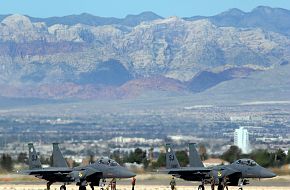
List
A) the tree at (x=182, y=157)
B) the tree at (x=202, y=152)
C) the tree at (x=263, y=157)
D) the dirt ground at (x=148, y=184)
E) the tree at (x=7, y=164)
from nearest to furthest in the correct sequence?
the dirt ground at (x=148, y=184) < the tree at (x=263, y=157) < the tree at (x=7, y=164) < the tree at (x=182, y=157) < the tree at (x=202, y=152)

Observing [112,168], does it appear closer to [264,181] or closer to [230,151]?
[264,181]

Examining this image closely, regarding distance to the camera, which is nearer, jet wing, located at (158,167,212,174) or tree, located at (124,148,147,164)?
jet wing, located at (158,167,212,174)

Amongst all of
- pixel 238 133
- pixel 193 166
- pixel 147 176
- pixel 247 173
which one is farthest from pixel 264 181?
pixel 238 133

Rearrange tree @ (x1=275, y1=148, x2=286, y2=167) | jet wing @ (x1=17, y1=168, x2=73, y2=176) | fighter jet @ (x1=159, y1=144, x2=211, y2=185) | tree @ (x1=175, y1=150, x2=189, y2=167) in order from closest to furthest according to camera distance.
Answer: jet wing @ (x1=17, y1=168, x2=73, y2=176), fighter jet @ (x1=159, y1=144, x2=211, y2=185), tree @ (x1=275, y1=148, x2=286, y2=167), tree @ (x1=175, y1=150, x2=189, y2=167)

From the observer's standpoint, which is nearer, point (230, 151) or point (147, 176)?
point (147, 176)

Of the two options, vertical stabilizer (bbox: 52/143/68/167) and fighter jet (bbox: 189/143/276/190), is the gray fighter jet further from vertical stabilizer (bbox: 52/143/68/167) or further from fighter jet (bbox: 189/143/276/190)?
vertical stabilizer (bbox: 52/143/68/167)

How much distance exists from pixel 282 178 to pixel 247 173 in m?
23.4

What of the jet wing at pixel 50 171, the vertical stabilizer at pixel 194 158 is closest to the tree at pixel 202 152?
the vertical stabilizer at pixel 194 158

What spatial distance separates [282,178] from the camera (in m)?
96.1

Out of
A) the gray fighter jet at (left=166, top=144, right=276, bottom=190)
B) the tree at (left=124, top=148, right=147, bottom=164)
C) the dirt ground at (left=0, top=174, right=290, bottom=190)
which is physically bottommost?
the dirt ground at (left=0, top=174, right=290, bottom=190)

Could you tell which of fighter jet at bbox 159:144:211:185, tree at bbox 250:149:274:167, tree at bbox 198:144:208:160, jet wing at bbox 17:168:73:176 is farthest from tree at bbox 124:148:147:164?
jet wing at bbox 17:168:73:176

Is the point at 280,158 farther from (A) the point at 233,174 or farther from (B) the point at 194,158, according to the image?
(A) the point at 233,174

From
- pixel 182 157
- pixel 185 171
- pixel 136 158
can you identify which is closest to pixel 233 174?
pixel 185 171

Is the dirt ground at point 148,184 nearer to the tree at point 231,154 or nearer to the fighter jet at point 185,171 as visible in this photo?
the fighter jet at point 185,171
